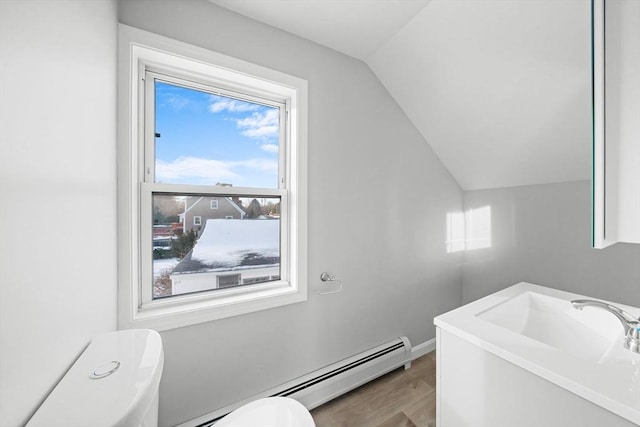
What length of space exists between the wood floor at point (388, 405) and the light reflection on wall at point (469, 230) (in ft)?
3.61

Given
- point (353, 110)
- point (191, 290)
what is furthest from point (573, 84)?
point (191, 290)

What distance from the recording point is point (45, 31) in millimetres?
530

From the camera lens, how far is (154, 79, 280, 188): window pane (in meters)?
1.30

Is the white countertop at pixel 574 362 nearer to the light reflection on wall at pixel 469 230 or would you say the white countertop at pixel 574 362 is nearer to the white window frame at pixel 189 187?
the white window frame at pixel 189 187

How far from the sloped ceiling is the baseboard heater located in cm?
159

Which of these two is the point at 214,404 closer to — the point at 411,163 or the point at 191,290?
the point at 191,290

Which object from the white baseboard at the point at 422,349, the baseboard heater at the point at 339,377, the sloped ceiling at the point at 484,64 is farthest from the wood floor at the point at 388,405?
the sloped ceiling at the point at 484,64

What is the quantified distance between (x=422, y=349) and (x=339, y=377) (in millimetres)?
881

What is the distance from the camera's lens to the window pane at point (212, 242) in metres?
1.30

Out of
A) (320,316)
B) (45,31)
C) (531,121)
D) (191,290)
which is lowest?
(320,316)

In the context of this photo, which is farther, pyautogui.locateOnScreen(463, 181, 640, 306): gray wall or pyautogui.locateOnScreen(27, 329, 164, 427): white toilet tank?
pyautogui.locateOnScreen(463, 181, 640, 306): gray wall

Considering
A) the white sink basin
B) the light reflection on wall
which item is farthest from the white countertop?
the light reflection on wall

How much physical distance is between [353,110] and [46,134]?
5.01ft

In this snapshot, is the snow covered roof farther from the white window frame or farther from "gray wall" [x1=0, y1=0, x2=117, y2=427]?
"gray wall" [x1=0, y1=0, x2=117, y2=427]
